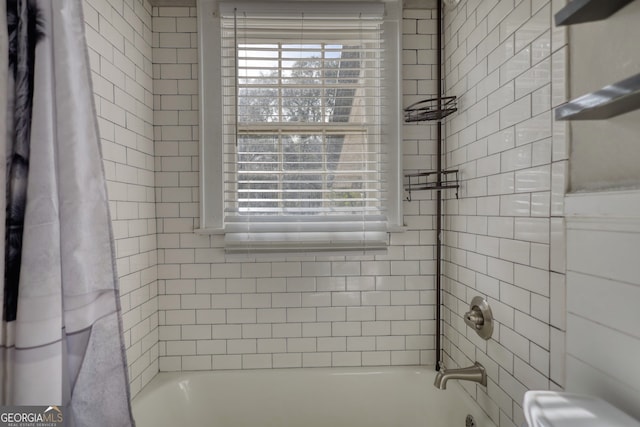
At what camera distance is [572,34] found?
867 millimetres


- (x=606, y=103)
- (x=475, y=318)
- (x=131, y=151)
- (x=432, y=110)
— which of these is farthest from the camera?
(x=432, y=110)

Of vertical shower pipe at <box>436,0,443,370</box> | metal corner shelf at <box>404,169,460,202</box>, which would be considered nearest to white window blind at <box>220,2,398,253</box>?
metal corner shelf at <box>404,169,460,202</box>

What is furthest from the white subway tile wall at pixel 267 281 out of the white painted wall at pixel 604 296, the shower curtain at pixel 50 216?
the white painted wall at pixel 604 296

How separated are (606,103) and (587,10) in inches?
9.9

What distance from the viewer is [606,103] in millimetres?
617

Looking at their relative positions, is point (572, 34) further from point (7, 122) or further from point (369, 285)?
point (7, 122)

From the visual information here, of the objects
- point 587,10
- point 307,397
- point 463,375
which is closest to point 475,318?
point 463,375

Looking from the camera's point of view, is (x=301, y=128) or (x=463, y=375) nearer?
(x=463, y=375)

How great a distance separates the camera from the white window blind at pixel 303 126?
1624 millimetres

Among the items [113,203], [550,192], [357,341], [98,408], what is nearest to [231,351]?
[357,341]

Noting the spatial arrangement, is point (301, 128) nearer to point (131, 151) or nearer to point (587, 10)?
point (131, 151)

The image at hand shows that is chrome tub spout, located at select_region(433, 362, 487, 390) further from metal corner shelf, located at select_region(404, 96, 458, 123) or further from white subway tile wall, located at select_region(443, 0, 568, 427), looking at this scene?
metal corner shelf, located at select_region(404, 96, 458, 123)

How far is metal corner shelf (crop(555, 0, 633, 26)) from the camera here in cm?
69

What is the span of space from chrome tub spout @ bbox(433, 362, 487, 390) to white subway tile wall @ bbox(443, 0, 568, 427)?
27 mm
